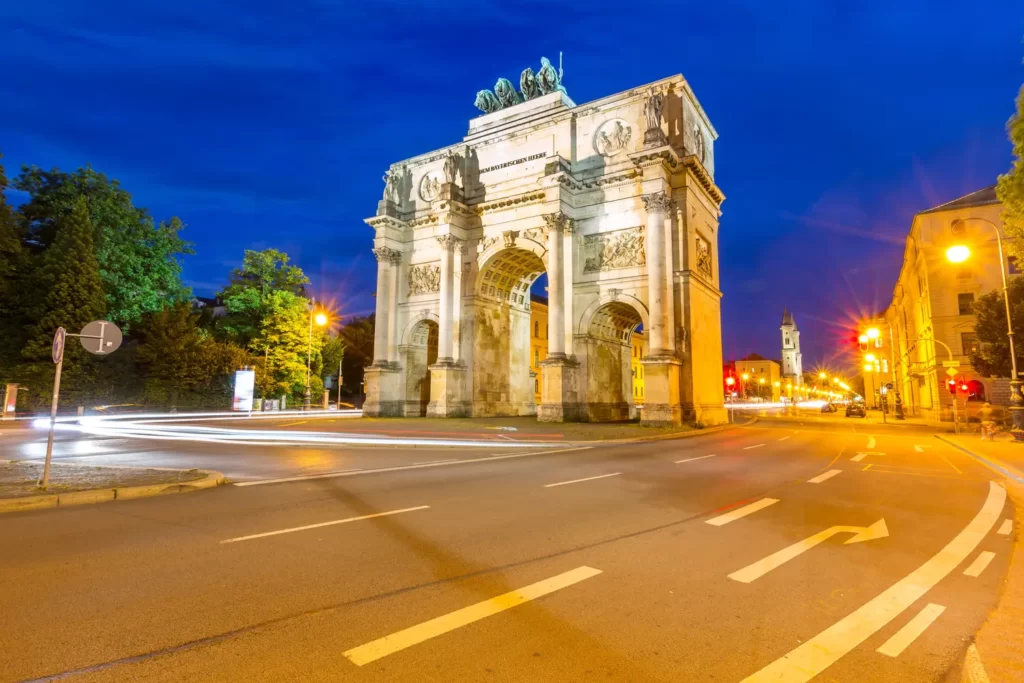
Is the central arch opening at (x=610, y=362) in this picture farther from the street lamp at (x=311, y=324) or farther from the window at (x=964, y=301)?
the window at (x=964, y=301)

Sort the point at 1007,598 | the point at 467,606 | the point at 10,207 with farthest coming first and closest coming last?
the point at 10,207
the point at 1007,598
the point at 467,606

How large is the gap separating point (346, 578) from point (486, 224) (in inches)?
1324

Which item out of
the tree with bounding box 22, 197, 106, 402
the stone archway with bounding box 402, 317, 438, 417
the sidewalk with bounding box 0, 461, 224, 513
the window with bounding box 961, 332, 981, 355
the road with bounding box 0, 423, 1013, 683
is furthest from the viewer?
the window with bounding box 961, 332, 981, 355

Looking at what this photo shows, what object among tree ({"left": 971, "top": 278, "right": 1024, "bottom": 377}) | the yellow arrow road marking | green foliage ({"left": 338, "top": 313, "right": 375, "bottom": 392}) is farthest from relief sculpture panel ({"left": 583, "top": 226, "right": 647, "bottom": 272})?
green foliage ({"left": 338, "top": 313, "right": 375, "bottom": 392})

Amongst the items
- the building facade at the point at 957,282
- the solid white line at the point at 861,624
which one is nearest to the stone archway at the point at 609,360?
the building facade at the point at 957,282

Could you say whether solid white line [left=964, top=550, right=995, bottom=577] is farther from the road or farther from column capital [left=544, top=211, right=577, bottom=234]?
column capital [left=544, top=211, right=577, bottom=234]

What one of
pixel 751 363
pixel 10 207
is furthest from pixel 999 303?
pixel 751 363

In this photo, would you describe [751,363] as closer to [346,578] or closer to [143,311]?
[143,311]

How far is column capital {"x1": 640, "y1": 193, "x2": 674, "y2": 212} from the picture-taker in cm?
Answer: 2927

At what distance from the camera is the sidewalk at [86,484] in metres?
7.65

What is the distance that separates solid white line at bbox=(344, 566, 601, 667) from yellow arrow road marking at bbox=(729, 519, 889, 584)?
1.37 m

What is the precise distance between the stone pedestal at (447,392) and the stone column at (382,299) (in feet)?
19.6

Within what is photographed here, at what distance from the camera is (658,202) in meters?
29.3

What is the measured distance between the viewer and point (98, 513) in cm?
724
